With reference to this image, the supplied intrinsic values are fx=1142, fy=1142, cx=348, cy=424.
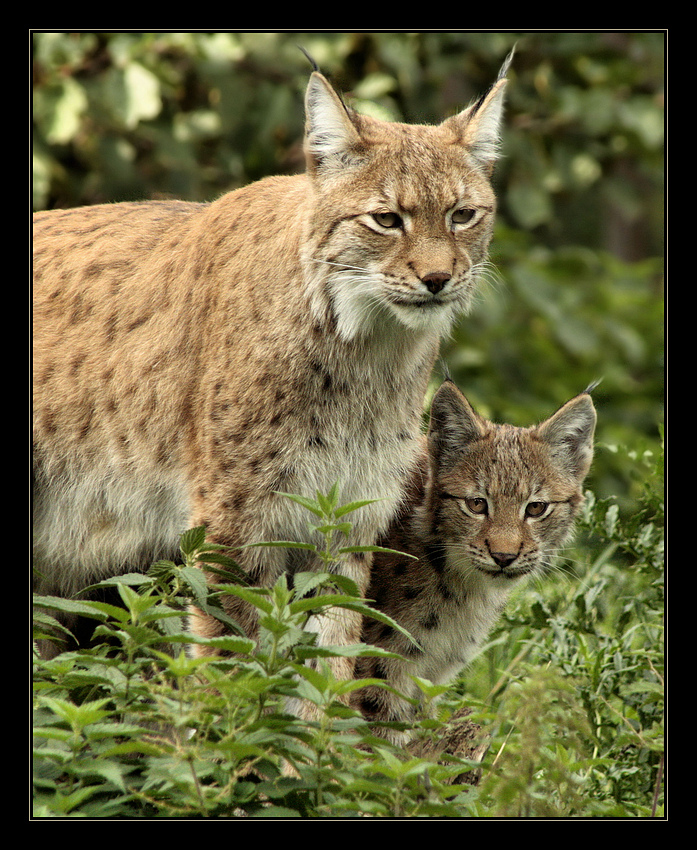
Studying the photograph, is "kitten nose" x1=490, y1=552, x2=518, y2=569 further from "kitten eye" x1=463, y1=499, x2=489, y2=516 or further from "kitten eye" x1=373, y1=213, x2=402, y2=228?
"kitten eye" x1=373, y1=213, x2=402, y2=228

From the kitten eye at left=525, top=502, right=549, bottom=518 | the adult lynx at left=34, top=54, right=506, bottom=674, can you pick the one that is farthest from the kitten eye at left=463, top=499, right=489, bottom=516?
the adult lynx at left=34, top=54, right=506, bottom=674

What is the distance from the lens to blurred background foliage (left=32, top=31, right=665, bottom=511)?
8.53m

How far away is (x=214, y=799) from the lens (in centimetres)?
303

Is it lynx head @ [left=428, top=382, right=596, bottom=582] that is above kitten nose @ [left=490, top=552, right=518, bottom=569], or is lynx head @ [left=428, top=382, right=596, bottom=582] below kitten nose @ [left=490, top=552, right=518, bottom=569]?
above

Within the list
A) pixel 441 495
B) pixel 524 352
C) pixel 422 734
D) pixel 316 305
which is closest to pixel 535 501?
pixel 441 495

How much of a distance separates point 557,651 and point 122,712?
213 cm

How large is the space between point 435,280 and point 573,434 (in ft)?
4.43

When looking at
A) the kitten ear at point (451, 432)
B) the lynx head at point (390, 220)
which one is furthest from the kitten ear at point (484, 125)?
the kitten ear at point (451, 432)

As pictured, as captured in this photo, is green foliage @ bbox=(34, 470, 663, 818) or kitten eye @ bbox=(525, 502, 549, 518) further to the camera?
kitten eye @ bbox=(525, 502, 549, 518)

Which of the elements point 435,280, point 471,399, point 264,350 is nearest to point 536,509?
point 435,280

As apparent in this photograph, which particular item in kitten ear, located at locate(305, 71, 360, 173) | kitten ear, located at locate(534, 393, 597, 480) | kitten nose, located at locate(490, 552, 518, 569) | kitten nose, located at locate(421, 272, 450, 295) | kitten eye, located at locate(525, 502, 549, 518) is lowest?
kitten nose, located at locate(490, 552, 518, 569)

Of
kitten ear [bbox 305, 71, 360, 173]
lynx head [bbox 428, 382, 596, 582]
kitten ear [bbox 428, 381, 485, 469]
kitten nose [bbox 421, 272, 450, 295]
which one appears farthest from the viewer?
kitten ear [bbox 428, 381, 485, 469]

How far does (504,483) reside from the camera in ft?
16.8

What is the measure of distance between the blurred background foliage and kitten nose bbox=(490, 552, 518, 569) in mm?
2758
